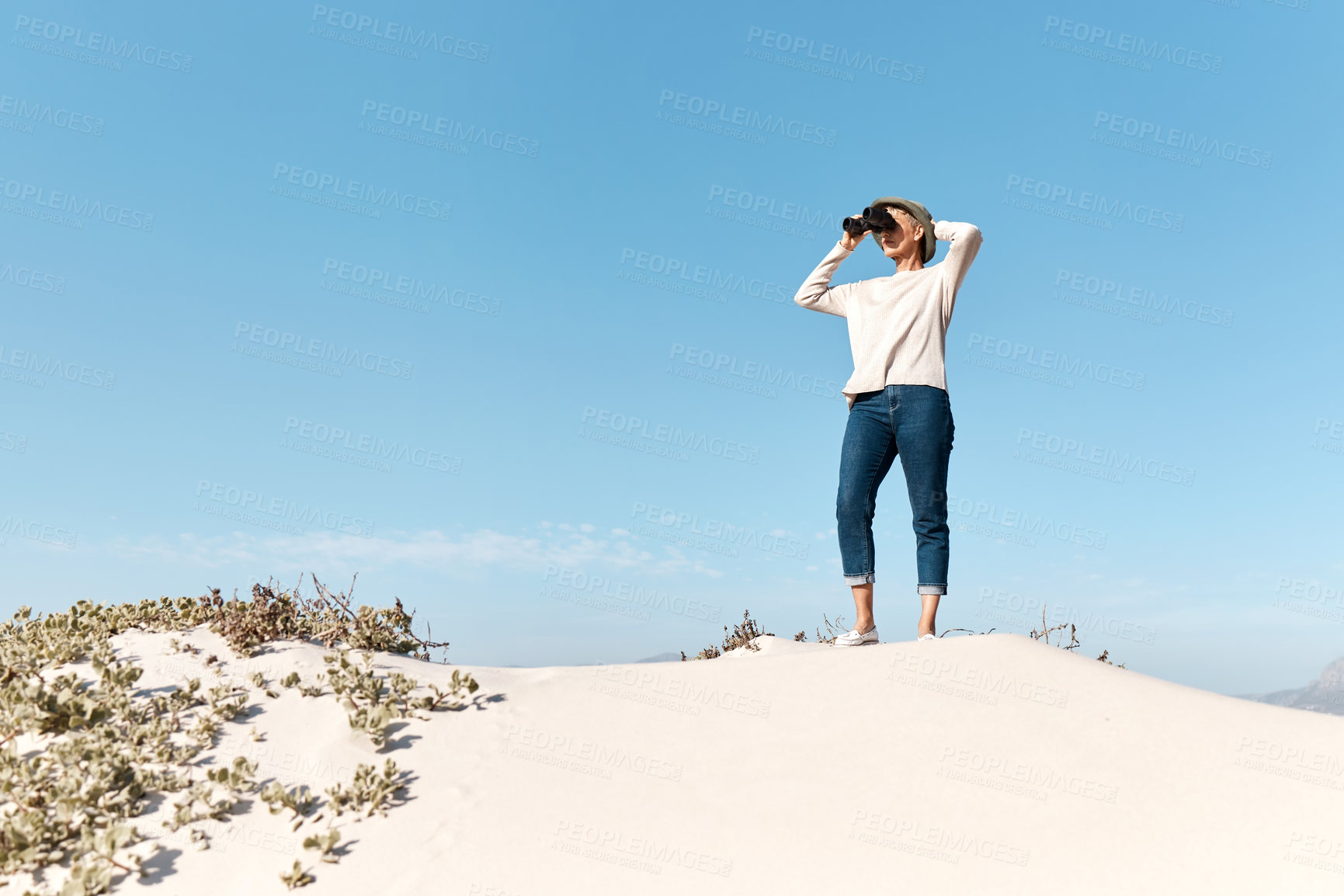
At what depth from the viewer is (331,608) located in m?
5.50

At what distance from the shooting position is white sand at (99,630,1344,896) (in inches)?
133

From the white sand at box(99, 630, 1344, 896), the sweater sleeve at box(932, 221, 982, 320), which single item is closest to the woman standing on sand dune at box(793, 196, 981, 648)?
the sweater sleeve at box(932, 221, 982, 320)

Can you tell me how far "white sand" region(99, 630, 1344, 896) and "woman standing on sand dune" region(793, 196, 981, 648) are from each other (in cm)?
101

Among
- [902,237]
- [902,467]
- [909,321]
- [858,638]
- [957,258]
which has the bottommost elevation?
[858,638]

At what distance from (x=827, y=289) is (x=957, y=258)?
1020 millimetres

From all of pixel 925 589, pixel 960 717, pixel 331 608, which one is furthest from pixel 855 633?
pixel 331 608

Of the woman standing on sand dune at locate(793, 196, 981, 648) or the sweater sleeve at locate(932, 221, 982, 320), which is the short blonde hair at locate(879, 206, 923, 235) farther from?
the sweater sleeve at locate(932, 221, 982, 320)

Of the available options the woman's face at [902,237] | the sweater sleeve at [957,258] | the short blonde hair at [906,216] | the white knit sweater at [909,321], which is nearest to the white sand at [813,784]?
the white knit sweater at [909,321]

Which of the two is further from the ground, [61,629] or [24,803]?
[61,629]

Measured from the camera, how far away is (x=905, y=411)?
6.01m

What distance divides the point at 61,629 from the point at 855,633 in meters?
5.21

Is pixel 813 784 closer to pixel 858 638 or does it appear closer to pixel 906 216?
pixel 858 638

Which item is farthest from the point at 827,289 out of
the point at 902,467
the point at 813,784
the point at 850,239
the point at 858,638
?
the point at 813,784

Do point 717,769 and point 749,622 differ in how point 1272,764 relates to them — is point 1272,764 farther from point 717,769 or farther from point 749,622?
point 749,622
